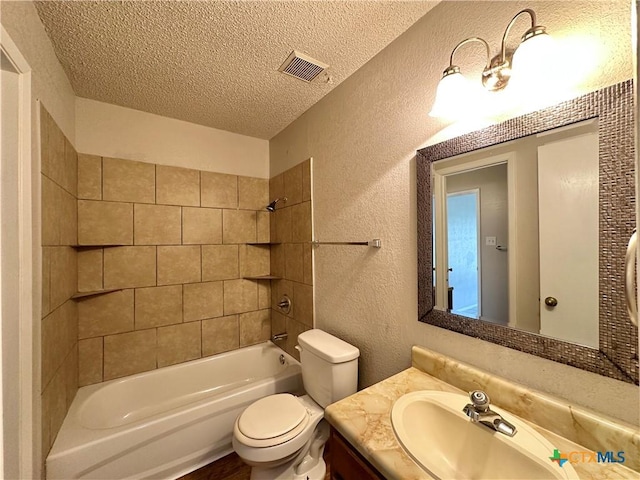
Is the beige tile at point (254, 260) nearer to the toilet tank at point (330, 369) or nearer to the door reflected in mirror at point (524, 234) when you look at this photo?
the toilet tank at point (330, 369)

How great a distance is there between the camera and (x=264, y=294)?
8.15 feet

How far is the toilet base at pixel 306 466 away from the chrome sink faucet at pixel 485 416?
3.17ft

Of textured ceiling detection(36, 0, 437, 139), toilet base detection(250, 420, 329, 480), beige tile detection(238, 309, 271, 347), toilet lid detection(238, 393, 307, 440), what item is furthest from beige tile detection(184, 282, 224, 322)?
textured ceiling detection(36, 0, 437, 139)

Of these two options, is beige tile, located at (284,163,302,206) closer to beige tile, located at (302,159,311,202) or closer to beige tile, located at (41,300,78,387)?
beige tile, located at (302,159,311,202)

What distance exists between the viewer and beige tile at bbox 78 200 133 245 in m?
1.74

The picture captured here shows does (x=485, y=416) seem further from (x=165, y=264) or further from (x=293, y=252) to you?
(x=165, y=264)

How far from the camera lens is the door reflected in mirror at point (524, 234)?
2.39ft

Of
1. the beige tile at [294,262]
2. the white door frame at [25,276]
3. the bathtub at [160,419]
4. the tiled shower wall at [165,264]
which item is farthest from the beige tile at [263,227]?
the white door frame at [25,276]

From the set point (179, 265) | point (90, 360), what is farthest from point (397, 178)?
point (90, 360)

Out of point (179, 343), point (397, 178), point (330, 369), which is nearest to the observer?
point (397, 178)

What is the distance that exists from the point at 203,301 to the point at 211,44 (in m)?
1.84

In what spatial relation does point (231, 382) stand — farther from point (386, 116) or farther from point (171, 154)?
point (386, 116)

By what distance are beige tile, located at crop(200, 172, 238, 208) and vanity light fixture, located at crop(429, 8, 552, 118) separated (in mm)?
1858

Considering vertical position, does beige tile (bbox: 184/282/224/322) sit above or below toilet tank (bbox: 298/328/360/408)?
above
